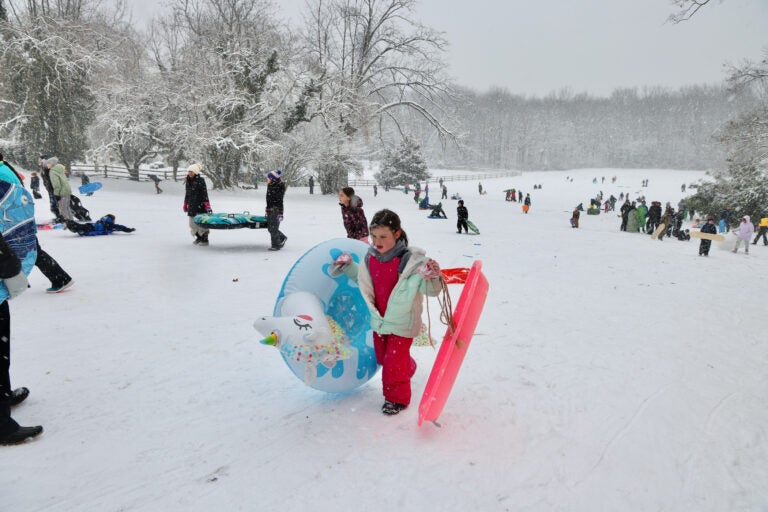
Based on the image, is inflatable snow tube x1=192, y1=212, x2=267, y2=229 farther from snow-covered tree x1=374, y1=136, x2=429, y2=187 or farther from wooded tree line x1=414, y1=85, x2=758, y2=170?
wooded tree line x1=414, y1=85, x2=758, y2=170

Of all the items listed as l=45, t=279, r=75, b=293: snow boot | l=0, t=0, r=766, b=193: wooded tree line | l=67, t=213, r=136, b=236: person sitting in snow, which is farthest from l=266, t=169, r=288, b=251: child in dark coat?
l=0, t=0, r=766, b=193: wooded tree line

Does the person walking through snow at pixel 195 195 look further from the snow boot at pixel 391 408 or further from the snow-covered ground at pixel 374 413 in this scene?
the snow boot at pixel 391 408

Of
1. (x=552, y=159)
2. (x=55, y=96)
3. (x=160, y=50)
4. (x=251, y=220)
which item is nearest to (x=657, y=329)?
(x=251, y=220)

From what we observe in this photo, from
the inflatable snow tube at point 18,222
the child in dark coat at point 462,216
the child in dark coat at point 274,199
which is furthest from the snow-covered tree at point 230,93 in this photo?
the inflatable snow tube at point 18,222

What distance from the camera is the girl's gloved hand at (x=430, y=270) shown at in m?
2.88

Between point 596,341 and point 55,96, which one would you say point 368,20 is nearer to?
point 55,96

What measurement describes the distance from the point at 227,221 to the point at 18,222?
6.24 m

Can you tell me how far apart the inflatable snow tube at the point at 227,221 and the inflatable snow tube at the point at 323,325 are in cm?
634

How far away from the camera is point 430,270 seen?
2.89 metres

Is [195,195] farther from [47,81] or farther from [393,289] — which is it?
[47,81]

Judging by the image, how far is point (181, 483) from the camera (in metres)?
2.57

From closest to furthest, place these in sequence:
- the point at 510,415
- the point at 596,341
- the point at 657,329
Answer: the point at 510,415
the point at 596,341
the point at 657,329

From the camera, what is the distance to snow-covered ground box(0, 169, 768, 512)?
2.57 m

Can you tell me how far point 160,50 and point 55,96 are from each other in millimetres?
10579
